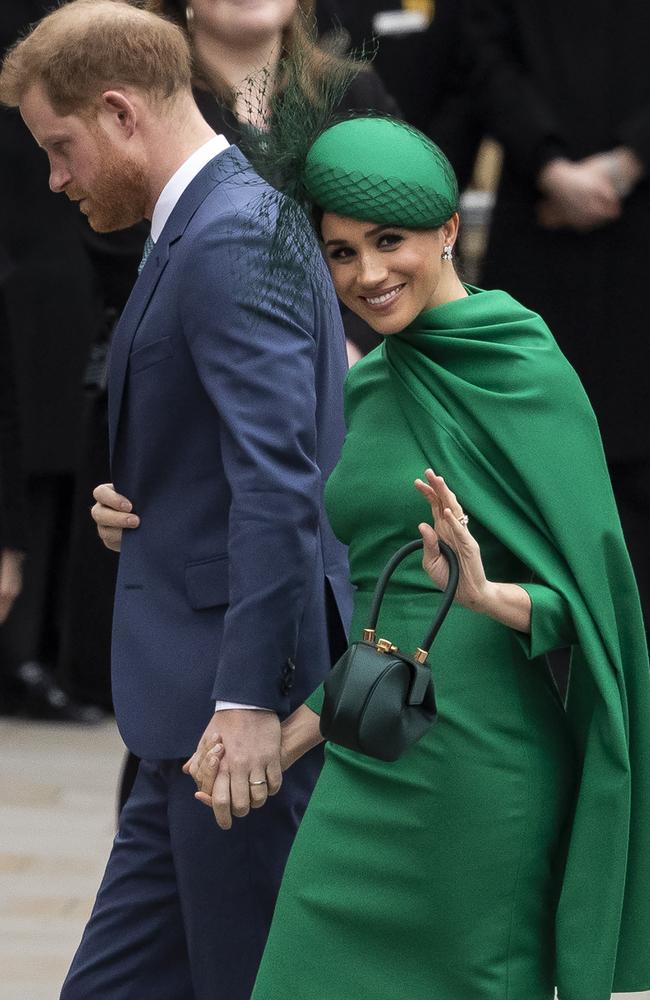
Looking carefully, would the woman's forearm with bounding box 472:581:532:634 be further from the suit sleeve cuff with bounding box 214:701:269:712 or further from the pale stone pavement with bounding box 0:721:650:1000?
the pale stone pavement with bounding box 0:721:650:1000

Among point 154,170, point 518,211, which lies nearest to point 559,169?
point 518,211

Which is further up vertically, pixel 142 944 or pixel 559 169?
pixel 559 169

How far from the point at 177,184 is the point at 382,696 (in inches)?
33.3

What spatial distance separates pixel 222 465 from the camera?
2.76m

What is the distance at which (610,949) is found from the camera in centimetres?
248

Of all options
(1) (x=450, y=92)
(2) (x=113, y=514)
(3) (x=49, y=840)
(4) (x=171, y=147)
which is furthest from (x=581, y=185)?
(2) (x=113, y=514)

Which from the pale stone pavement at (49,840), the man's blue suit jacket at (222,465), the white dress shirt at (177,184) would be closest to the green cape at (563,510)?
the man's blue suit jacket at (222,465)

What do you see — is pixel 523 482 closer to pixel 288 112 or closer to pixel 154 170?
pixel 288 112

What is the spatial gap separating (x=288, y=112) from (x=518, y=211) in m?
2.76

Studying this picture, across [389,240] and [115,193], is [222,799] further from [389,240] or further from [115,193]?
[115,193]

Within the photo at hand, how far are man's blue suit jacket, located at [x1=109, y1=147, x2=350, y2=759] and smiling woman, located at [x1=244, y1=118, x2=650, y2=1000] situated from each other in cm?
18

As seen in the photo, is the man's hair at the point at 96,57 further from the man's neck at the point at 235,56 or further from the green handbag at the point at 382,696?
the green handbag at the point at 382,696

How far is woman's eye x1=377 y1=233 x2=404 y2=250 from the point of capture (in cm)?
247

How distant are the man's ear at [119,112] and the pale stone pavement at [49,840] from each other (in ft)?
6.25
